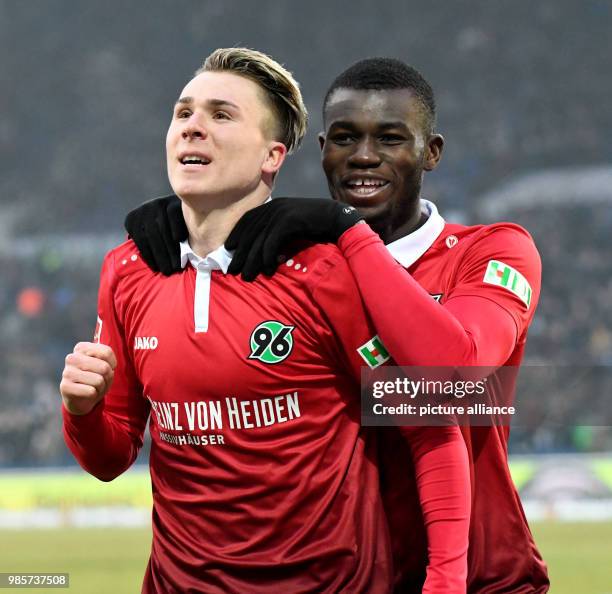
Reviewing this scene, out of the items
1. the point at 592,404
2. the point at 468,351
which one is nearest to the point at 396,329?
the point at 468,351

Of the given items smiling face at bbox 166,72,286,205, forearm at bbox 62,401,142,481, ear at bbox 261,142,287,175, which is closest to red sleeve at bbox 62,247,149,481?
forearm at bbox 62,401,142,481

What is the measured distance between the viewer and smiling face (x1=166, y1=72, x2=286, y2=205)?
2584 mm

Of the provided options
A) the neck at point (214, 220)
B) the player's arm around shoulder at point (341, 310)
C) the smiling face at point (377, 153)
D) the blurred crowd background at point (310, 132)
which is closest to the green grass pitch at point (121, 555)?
the blurred crowd background at point (310, 132)

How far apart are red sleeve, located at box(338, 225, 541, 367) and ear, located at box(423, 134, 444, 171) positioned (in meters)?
0.55

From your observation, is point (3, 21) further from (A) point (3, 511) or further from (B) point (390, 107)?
(B) point (390, 107)

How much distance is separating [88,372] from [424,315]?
766 mm

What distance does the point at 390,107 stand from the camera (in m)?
2.97

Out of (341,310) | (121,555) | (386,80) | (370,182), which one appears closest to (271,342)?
(341,310)

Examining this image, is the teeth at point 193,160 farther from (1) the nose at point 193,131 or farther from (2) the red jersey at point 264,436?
(2) the red jersey at point 264,436

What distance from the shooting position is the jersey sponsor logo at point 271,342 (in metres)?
2.51

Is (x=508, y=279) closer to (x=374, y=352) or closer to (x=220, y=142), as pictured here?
(x=374, y=352)

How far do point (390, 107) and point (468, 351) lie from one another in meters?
0.81

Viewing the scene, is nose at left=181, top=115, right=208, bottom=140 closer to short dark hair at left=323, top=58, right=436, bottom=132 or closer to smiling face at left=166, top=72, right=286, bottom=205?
smiling face at left=166, top=72, right=286, bottom=205

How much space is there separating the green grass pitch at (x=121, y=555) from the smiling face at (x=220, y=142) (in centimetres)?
636
